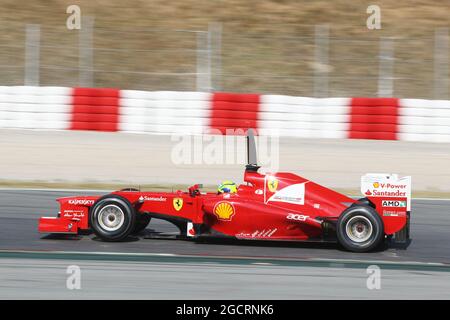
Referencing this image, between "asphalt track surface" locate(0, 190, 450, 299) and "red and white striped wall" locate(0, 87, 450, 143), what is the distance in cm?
574

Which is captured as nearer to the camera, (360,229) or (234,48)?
(360,229)

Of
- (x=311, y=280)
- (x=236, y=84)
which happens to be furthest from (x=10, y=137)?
(x=311, y=280)

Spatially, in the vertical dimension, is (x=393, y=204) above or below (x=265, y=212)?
above

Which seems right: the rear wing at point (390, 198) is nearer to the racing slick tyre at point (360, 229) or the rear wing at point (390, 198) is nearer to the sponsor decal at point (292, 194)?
the racing slick tyre at point (360, 229)

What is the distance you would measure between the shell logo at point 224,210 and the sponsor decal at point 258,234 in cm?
21

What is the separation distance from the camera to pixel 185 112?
47.2ft

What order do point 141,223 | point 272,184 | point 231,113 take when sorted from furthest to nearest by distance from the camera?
point 231,113
point 141,223
point 272,184

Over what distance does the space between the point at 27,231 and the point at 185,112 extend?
633 centimetres

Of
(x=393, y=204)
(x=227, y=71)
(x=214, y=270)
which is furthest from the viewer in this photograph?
(x=227, y=71)

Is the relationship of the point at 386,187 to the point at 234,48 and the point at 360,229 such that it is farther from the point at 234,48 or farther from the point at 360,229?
the point at 234,48

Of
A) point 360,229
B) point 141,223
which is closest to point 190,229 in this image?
point 141,223

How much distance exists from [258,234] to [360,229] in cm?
98

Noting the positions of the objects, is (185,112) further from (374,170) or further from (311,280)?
(311,280)

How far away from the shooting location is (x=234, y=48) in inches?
692
